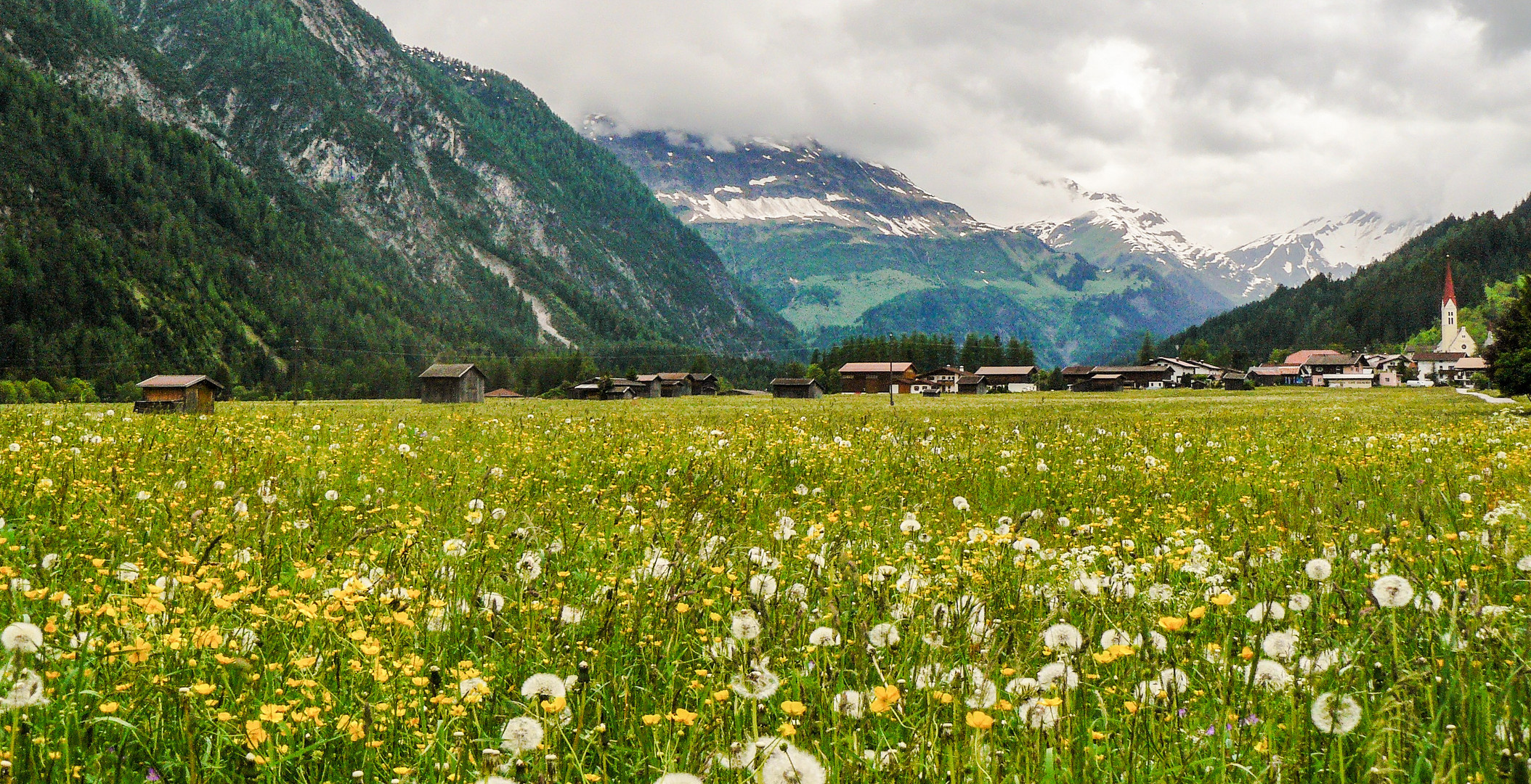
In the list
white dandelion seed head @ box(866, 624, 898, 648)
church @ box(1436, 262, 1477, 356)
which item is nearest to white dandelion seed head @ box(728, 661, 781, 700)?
white dandelion seed head @ box(866, 624, 898, 648)

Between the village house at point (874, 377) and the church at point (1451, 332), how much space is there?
12069 cm

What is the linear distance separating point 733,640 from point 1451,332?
245368mm

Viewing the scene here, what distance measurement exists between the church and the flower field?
22818 cm

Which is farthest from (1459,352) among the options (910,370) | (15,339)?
(15,339)

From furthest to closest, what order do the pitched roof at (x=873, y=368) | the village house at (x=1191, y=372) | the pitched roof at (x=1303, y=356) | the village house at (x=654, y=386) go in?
the pitched roof at (x=1303, y=356), the pitched roof at (x=873, y=368), the village house at (x=654, y=386), the village house at (x=1191, y=372)

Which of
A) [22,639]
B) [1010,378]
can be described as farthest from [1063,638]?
[1010,378]

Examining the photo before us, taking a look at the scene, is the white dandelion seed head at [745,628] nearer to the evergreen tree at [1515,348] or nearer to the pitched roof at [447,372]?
the evergreen tree at [1515,348]

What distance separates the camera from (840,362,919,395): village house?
160 metres

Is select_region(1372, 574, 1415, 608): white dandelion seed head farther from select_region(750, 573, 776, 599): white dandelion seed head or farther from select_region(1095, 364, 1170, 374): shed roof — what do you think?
select_region(1095, 364, 1170, 374): shed roof

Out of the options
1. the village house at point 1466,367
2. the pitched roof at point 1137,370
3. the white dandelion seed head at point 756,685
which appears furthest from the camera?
the village house at point 1466,367

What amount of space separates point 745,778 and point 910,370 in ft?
559

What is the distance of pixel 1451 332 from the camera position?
18988cm

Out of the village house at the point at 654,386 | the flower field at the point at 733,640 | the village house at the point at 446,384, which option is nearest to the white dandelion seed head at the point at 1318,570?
the flower field at the point at 733,640

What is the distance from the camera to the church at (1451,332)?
185250 mm
